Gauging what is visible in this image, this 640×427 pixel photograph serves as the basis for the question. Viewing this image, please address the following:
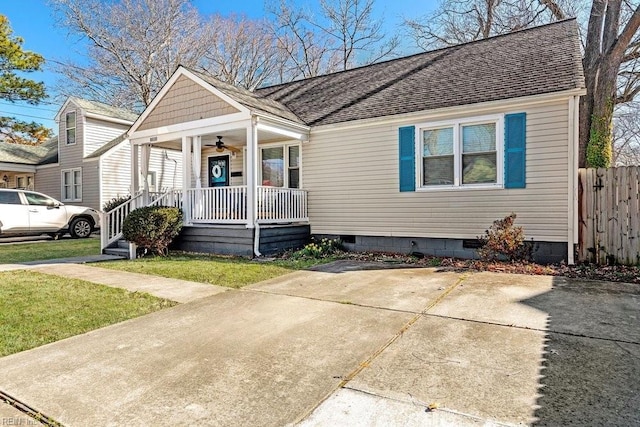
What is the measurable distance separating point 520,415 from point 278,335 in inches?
83.0

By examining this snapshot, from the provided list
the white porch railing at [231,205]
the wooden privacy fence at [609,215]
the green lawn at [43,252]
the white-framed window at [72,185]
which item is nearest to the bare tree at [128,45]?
the white-framed window at [72,185]

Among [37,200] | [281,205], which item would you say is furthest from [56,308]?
[37,200]

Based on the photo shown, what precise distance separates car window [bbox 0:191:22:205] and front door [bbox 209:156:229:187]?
6537 mm

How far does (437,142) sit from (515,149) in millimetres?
1603

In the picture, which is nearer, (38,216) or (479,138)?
(479,138)

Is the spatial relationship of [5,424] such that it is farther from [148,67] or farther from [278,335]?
[148,67]

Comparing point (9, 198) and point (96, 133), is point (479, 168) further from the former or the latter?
point (96, 133)

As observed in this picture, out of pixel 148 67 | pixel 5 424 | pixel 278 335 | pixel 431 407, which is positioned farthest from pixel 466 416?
pixel 148 67

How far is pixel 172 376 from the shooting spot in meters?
2.77

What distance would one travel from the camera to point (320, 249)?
8820mm

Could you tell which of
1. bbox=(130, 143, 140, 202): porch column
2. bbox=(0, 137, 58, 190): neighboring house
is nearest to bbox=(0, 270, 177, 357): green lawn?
bbox=(130, 143, 140, 202): porch column

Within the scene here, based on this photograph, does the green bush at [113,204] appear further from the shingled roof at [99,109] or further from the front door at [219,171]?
the shingled roof at [99,109]

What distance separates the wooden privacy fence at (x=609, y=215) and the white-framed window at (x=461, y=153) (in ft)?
5.13

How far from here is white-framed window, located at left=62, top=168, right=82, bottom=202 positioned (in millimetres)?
17781
